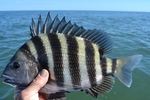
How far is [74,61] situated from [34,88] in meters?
0.44

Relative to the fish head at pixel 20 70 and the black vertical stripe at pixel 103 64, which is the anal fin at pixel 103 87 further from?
the fish head at pixel 20 70

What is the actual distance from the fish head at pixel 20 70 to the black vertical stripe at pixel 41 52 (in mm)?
59

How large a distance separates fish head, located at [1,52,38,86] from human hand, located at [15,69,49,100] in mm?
73

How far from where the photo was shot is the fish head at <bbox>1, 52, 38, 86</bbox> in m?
1.90

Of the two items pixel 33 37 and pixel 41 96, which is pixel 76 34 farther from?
pixel 41 96

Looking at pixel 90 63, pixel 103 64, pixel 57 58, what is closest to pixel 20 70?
pixel 57 58

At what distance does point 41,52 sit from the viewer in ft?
6.31

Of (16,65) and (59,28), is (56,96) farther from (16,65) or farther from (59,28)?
(59,28)

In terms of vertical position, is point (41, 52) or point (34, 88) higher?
point (41, 52)

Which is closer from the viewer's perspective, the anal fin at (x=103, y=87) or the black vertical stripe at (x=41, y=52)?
the black vertical stripe at (x=41, y=52)

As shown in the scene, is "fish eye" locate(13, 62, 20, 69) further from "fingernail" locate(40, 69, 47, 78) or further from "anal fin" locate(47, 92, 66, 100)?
"anal fin" locate(47, 92, 66, 100)

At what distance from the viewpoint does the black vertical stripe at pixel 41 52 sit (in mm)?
1907

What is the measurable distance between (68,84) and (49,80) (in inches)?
6.8

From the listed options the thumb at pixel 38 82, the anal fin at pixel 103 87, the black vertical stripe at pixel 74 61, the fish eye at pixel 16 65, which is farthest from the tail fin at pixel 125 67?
the fish eye at pixel 16 65
